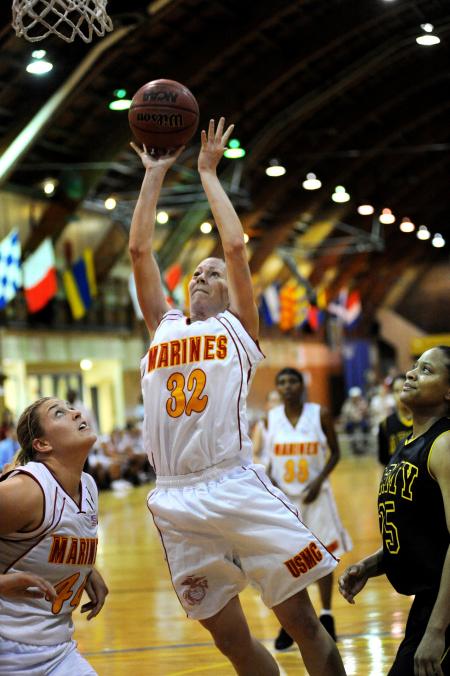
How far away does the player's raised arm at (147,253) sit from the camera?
4387mm

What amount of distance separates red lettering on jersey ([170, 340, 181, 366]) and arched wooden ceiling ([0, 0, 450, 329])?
703cm

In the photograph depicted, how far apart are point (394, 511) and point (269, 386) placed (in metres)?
29.7

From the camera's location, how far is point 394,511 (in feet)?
11.9

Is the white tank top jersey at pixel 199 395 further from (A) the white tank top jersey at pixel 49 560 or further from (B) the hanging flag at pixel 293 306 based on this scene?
(B) the hanging flag at pixel 293 306

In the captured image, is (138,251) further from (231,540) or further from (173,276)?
(173,276)

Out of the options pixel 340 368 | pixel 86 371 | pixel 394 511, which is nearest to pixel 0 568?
pixel 394 511

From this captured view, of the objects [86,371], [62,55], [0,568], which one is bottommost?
[0,568]

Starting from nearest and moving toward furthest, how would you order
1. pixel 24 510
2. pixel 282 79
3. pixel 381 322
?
pixel 24 510 < pixel 282 79 < pixel 381 322

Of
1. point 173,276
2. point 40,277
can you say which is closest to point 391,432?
point 40,277

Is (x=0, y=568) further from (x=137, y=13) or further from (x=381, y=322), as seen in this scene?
(x=381, y=322)

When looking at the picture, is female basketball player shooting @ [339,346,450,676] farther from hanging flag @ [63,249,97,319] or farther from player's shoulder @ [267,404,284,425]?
hanging flag @ [63,249,97,319]

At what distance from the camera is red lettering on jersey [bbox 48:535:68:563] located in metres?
3.61

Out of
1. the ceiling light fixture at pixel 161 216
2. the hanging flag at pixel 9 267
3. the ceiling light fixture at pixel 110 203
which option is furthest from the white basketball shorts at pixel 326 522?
the ceiling light fixture at pixel 161 216

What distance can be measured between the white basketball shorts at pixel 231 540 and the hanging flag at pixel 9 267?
47.2 feet
